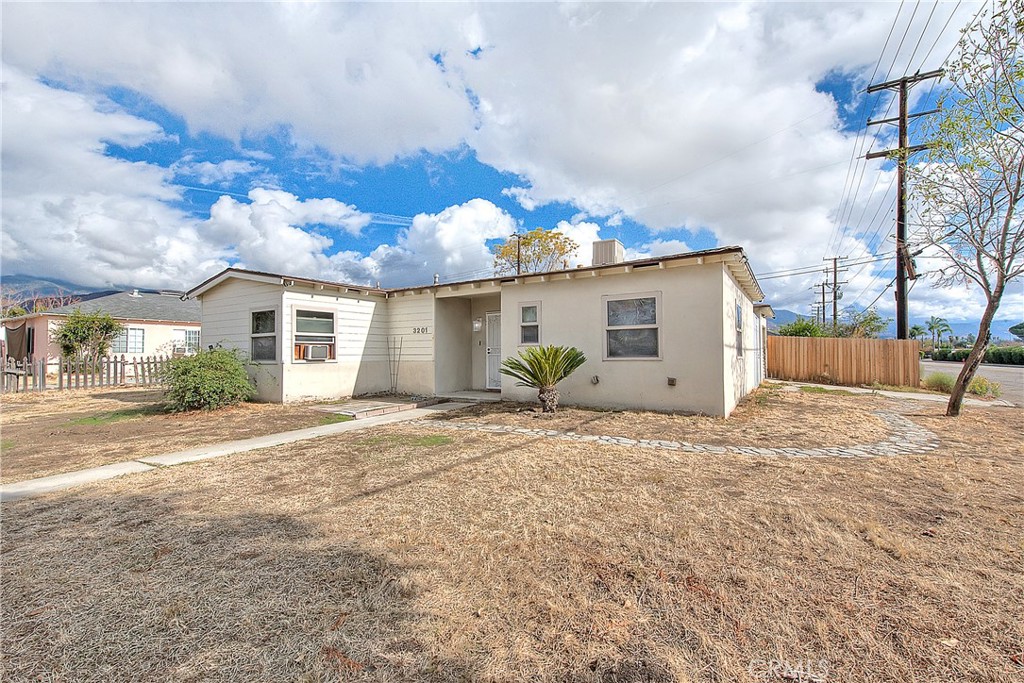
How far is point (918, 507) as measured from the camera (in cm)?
364

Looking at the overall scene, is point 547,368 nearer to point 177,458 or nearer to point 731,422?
point 731,422

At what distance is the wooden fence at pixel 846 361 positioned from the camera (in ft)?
47.5

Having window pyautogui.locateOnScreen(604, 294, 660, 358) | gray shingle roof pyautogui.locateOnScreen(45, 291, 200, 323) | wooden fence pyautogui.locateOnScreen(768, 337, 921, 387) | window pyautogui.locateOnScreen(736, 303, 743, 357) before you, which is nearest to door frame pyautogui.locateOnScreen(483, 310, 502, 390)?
window pyautogui.locateOnScreen(604, 294, 660, 358)

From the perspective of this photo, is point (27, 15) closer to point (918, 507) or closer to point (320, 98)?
point (320, 98)

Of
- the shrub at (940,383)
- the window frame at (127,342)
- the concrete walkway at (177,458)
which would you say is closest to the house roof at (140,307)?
the window frame at (127,342)

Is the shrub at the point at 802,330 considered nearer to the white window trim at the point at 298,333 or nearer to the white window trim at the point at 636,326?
the white window trim at the point at 636,326

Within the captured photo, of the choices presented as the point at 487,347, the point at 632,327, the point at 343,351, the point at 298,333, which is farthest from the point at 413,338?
the point at 632,327

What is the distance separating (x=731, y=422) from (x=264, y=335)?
402 inches

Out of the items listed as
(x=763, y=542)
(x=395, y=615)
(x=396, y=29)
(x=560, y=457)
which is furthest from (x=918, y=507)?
A: (x=396, y=29)

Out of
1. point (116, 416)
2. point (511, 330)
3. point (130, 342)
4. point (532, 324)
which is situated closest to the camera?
point (116, 416)

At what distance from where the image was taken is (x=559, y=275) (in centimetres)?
947

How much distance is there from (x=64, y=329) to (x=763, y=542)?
2363 centimetres

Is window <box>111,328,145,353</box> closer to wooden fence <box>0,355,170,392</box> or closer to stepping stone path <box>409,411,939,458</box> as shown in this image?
wooden fence <box>0,355,170,392</box>

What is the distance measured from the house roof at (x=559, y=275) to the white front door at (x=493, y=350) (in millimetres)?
1587
